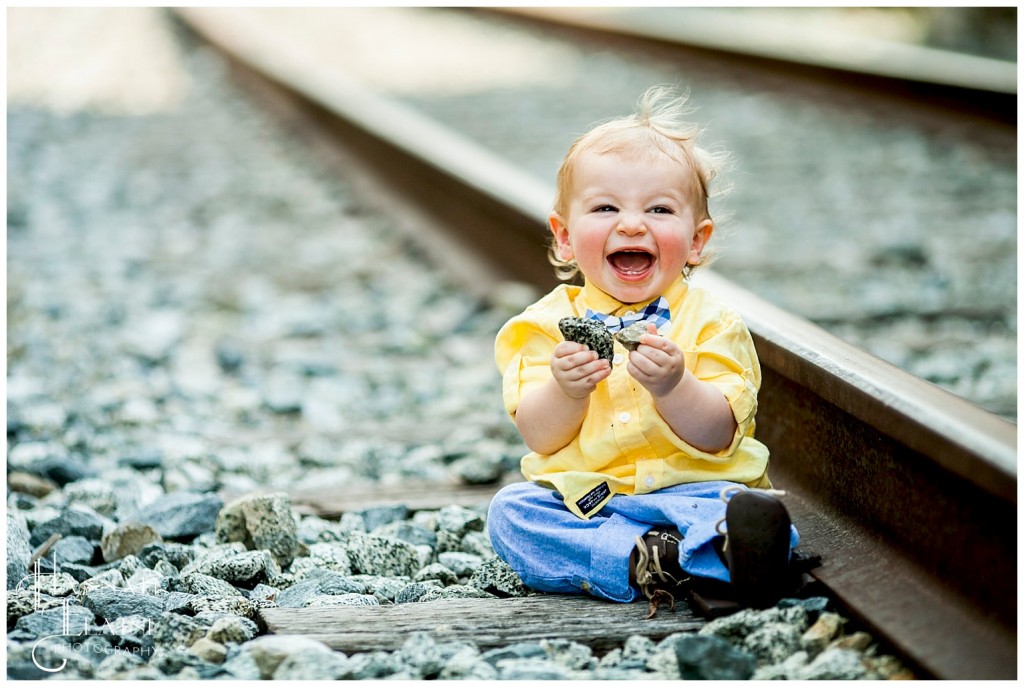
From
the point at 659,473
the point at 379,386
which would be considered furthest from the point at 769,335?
the point at 379,386

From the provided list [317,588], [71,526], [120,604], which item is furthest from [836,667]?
[71,526]

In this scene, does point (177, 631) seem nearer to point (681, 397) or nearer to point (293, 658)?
point (293, 658)

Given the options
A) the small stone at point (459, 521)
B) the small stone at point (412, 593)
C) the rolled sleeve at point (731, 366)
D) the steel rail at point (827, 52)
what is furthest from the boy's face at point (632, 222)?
the steel rail at point (827, 52)

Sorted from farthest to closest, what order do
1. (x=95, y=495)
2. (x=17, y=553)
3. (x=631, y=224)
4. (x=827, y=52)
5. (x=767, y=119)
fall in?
(x=827, y=52) → (x=767, y=119) → (x=95, y=495) → (x=17, y=553) → (x=631, y=224)

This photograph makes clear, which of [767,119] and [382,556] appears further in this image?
[767,119]

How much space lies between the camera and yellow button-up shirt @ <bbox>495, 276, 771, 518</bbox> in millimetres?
2428

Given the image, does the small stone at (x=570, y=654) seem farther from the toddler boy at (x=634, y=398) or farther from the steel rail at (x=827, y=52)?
the steel rail at (x=827, y=52)

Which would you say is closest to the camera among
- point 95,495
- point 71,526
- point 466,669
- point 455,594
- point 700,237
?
point 466,669

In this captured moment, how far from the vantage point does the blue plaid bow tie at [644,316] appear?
8.08ft

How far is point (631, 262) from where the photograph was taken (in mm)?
2482

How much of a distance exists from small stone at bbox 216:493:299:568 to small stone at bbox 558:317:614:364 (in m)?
0.97

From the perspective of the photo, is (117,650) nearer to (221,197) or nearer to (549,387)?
(549,387)

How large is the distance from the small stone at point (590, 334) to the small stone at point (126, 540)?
1216 mm

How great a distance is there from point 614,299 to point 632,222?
201 millimetres
